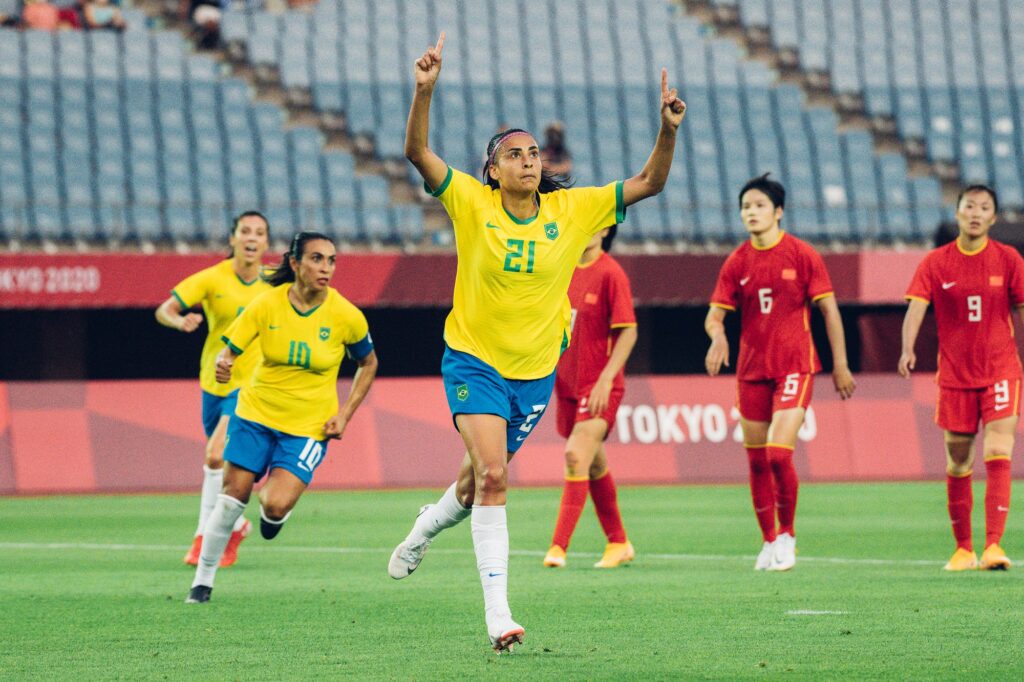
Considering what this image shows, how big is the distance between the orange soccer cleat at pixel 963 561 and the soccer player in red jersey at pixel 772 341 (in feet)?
3.21

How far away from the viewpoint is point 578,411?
1144 cm

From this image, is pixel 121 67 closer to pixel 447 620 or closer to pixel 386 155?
pixel 386 155

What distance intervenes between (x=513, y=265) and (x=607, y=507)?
4.41 metres

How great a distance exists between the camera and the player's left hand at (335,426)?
9.76 m

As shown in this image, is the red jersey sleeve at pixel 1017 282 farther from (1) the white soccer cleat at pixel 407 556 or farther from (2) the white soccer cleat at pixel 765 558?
(1) the white soccer cleat at pixel 407 556

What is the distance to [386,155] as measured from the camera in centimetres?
2714

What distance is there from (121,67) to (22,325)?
473 cm

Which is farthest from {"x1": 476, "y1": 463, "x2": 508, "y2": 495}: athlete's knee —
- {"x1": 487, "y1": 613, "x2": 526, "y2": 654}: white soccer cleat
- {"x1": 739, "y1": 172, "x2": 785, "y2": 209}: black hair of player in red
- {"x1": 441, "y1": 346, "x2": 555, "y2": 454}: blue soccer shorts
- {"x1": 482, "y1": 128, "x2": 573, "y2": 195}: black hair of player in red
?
{"x1": 739, "y1": 172, "x2": 785, "y2": 209}: black hair of player in red

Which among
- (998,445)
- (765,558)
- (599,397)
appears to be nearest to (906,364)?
(998,445)

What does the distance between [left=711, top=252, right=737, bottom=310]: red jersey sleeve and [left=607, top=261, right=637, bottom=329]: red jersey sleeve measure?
0.57 meters

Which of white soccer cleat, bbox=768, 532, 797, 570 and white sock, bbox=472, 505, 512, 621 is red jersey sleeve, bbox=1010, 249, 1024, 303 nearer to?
white soccer cleat, bbox=768, 532, 797, 570

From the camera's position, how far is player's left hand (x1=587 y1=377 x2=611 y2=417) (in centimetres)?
1020

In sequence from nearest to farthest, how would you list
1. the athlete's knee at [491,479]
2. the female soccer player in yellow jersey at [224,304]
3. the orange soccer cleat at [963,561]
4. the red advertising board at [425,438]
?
the athlete's knee at [491,479], the orange soccer cleat at [963,561], the female soccer player in yellow jersey at [224,304], the red advertising board at [425,438]

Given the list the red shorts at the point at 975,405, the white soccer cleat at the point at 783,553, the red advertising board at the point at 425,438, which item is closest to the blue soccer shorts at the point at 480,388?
the white soccer cleat at the point at 783,553
